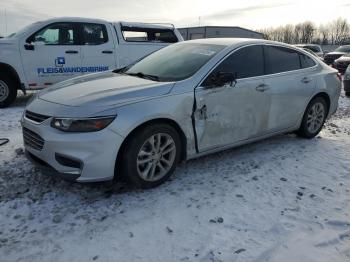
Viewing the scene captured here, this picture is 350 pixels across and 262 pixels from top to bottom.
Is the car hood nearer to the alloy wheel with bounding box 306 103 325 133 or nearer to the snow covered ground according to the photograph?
the snow covered ground

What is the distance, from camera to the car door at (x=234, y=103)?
4.30m

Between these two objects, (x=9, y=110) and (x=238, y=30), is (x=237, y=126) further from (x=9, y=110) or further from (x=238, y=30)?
(x=238, y=30)

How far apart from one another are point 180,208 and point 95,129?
3.64 feet

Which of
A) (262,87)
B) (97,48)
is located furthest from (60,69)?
(262,87)

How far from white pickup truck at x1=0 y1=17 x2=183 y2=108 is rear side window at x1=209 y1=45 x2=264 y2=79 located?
489cm

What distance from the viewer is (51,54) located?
27.4 feet

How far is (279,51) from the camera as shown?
17.7 feet

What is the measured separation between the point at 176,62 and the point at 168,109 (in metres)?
1.01

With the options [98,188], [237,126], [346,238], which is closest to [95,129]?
[98,188]

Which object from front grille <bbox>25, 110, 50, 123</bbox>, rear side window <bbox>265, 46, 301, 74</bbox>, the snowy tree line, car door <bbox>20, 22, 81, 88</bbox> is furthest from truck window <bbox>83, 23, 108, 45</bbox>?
the snowy tree line

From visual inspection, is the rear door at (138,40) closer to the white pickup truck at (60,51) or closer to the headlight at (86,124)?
the white pickup truck at (60,51)

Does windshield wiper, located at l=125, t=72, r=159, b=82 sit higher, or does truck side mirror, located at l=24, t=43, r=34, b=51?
truck side mirror, located at l=24, t=43, r=34, b=51

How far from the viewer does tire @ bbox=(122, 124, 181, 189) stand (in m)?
3.75

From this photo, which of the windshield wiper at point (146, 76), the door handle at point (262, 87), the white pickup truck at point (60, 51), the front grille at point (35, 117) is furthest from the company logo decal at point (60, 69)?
the door handle at point (262, 87)
